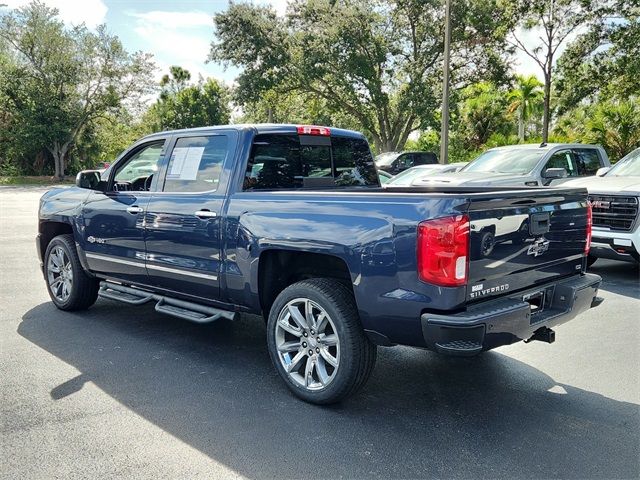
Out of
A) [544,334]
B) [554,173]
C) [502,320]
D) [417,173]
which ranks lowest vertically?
[544,334]

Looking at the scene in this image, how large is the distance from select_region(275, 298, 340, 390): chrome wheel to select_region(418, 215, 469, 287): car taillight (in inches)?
32.9

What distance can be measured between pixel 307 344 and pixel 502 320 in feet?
4.30

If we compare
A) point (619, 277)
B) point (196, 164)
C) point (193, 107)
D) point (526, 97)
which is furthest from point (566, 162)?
point (193, 107)

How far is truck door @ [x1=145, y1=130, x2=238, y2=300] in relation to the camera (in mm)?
4379

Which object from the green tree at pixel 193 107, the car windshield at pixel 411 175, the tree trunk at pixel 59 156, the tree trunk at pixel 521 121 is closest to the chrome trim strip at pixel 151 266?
the car windshield at pixel 411 175

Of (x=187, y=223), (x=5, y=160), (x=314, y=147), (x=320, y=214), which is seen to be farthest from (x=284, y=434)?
(x=5, y=160)

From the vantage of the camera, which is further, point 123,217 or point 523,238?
point 123,217

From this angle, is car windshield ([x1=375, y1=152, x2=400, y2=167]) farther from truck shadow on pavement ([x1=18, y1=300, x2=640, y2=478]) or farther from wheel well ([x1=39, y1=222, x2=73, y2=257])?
truck shadow on pavement ([x1=18, y1=300, x2=640, y2=478])

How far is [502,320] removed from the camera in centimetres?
320

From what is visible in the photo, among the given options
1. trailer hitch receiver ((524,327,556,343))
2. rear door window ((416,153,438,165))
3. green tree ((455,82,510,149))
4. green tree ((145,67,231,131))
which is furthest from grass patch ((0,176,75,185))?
trailer hitch receiver ((524,327,556,343))

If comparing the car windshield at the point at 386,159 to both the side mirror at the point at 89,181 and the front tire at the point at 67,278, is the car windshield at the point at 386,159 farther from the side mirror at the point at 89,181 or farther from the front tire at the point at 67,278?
the side mirror at the point at 89,181

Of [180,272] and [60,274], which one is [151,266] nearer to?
[180,272]

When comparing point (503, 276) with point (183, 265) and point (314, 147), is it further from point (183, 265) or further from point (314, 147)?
point (183, 265)

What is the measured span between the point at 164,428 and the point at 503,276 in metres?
2.25
